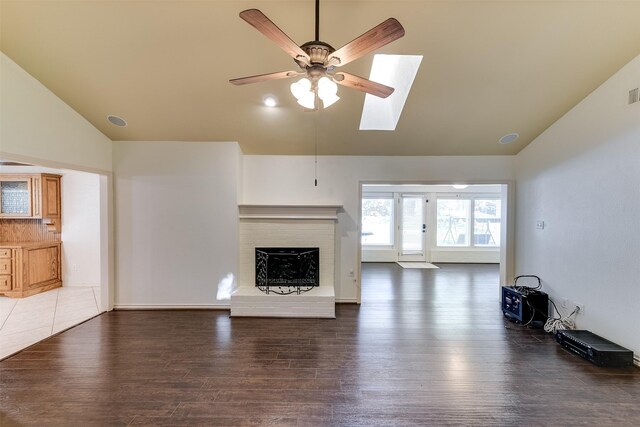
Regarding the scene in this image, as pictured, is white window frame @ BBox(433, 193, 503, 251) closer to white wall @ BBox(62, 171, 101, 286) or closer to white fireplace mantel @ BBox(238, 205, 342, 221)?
white fireplace mantel @ BBox(238, 205, 342, 221)

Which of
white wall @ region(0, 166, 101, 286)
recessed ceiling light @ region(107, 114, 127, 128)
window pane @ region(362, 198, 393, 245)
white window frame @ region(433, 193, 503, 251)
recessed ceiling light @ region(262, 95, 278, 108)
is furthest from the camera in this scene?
window pane @ region(362, 198, 393, 245)

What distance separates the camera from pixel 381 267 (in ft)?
25.3

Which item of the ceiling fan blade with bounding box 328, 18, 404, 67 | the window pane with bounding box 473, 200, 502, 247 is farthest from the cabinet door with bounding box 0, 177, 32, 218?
the window pane with bounding box 473, 200, 502, 247

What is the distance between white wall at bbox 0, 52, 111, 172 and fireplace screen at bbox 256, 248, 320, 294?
271 centimetres

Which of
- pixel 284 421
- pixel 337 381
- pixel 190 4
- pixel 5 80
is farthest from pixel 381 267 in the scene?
pixel 5 80

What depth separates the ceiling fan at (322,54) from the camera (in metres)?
1.61

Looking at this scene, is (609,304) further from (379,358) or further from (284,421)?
(284,421)

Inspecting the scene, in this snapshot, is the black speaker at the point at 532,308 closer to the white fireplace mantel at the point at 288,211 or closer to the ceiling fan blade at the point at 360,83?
the white fireplace mantel at the point at 288,211

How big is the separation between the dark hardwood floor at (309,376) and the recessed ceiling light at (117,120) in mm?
2697

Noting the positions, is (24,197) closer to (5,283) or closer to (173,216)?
(5,283)

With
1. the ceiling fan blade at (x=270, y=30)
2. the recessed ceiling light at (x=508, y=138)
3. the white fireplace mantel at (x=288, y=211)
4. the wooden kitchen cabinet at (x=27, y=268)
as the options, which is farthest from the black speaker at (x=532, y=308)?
the wooden kitchen cabinet at (x=27, y=268)

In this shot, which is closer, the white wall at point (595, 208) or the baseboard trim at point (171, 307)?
the white wall at point (595, 208)

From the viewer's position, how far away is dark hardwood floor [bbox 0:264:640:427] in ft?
7.06

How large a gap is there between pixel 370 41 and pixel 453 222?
26.0 ft
